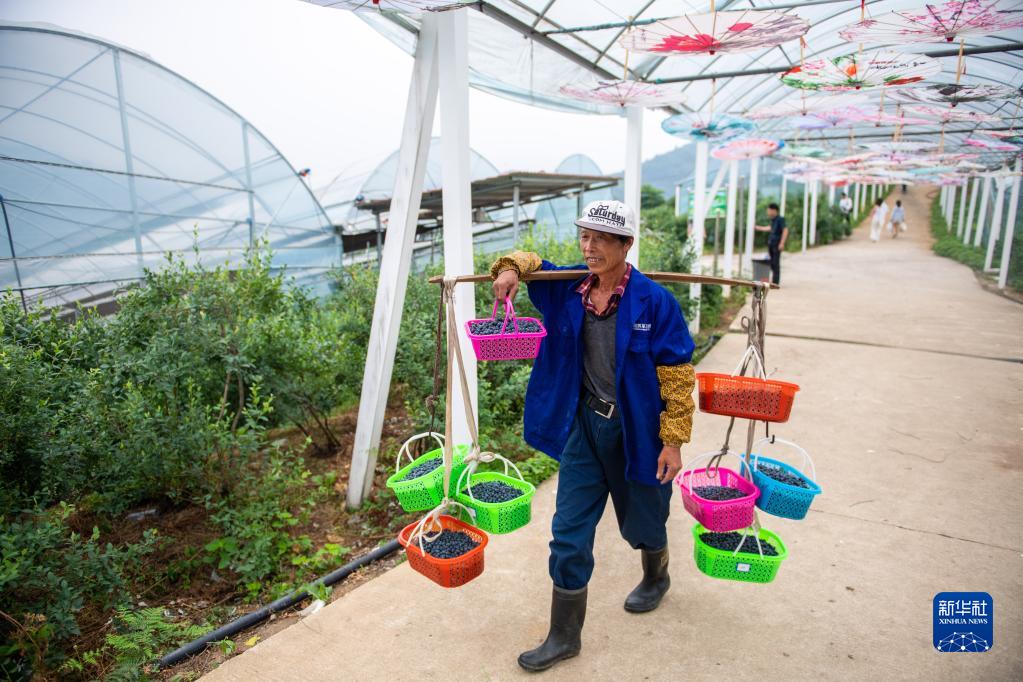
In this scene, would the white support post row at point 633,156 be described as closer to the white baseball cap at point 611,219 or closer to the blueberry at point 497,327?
the blueberry at point 497,327

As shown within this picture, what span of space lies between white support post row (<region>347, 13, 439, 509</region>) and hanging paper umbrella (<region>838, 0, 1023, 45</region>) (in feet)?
10.3

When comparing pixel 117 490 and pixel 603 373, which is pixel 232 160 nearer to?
pixel 117 490

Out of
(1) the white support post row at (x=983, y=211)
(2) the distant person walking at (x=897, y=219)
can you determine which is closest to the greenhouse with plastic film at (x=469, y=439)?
(1) the white support post row at (x=983, y=211)

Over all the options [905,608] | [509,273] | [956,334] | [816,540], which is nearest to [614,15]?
[509,273]

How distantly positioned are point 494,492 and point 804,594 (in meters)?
1.68

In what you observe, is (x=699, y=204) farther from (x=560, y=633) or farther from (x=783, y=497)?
(x=560, y=633)

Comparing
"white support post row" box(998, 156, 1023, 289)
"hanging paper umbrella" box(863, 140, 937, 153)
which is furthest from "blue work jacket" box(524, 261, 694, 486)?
"white support post row" box(998, 156, 1023, 289)

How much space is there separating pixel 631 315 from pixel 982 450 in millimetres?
4244

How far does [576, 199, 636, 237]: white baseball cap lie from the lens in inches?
86.8

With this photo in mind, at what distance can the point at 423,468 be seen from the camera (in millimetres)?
2711

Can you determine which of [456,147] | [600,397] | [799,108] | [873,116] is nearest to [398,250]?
[456,147]

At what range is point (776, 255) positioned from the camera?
1266cm

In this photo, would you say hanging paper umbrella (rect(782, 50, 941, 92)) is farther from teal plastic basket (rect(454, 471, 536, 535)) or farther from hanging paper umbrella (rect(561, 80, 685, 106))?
teal plastic basket (rect(454, 471, 536, 535))

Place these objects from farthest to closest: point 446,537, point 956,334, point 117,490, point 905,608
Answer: point 956,334
point 117,490
point 905,608
point 446,537
